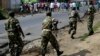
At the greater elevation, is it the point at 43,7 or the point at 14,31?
the point at 14,31

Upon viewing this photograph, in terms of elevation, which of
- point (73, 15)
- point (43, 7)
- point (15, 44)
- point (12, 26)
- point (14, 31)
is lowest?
point (43, 7)

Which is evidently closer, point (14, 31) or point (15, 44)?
point (14, 31)

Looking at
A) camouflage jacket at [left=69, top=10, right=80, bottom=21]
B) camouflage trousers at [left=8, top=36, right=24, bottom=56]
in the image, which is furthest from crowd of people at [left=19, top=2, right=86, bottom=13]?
camouflage trousers at [left=8, top=36, right=24, bottom=56]

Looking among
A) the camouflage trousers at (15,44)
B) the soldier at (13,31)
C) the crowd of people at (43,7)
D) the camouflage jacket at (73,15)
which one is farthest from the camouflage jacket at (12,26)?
the crowd of people at (43,7)

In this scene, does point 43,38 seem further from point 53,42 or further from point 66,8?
point 66,8

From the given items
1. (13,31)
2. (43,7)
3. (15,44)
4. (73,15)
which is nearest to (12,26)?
(13,31)

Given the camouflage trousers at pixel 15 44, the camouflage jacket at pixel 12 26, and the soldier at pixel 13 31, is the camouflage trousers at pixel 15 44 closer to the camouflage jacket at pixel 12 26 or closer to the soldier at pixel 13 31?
the soldier at pixel 13 31

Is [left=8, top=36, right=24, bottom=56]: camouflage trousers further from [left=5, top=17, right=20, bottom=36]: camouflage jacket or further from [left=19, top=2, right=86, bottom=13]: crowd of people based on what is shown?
[left=19, top=2, right=86, bottom=13]: crowd of people

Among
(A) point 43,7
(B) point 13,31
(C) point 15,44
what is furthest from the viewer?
(A) point 43,7

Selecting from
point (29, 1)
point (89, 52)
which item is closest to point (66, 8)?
point (29, 1)

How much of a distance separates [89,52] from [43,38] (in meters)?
2.02

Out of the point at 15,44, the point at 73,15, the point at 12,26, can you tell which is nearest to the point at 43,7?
the point at 73,15

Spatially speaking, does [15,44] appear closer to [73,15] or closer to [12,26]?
[12,26]

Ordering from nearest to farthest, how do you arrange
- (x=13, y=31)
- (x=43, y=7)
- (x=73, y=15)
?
(x=13, y=31), (x=73, y=15), (x=43, y=7)
